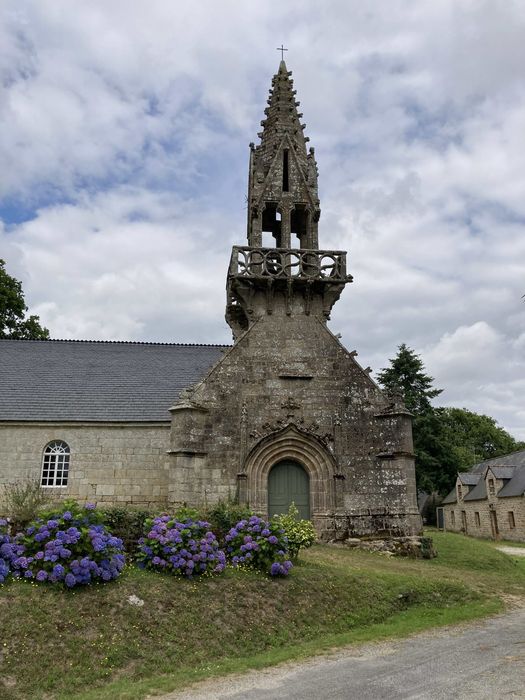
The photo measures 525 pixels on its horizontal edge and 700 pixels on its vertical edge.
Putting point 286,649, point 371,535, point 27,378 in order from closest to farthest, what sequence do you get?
point 286,649
point 371,535
point 27,378

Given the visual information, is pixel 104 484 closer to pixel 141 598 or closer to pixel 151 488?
pixel 151 488

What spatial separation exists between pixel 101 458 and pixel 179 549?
32.5ft

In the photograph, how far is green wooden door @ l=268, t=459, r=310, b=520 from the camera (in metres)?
17.0

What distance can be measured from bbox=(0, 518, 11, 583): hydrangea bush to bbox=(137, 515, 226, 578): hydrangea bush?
223 centimetres

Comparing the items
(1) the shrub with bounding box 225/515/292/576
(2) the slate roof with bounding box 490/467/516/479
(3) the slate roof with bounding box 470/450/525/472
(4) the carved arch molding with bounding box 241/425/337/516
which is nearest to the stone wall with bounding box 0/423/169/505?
(4) the carved arch molding with bounding box 241/425/337/516

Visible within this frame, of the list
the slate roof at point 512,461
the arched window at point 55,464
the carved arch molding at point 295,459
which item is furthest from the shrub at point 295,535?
the slate roof at point 512,461

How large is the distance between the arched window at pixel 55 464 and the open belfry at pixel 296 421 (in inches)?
202

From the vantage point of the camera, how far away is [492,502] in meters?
40.0

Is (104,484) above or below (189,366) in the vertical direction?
below

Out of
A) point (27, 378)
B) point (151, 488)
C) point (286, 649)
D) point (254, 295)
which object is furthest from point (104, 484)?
point (286, 649)

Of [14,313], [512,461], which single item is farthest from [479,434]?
[14,313]

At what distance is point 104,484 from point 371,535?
8922 millimetres

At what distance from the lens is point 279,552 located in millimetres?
10859

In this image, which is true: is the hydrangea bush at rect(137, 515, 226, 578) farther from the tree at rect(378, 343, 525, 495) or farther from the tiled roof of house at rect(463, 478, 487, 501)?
the tiled roof of house at rect(463, 478, 487, 501)
